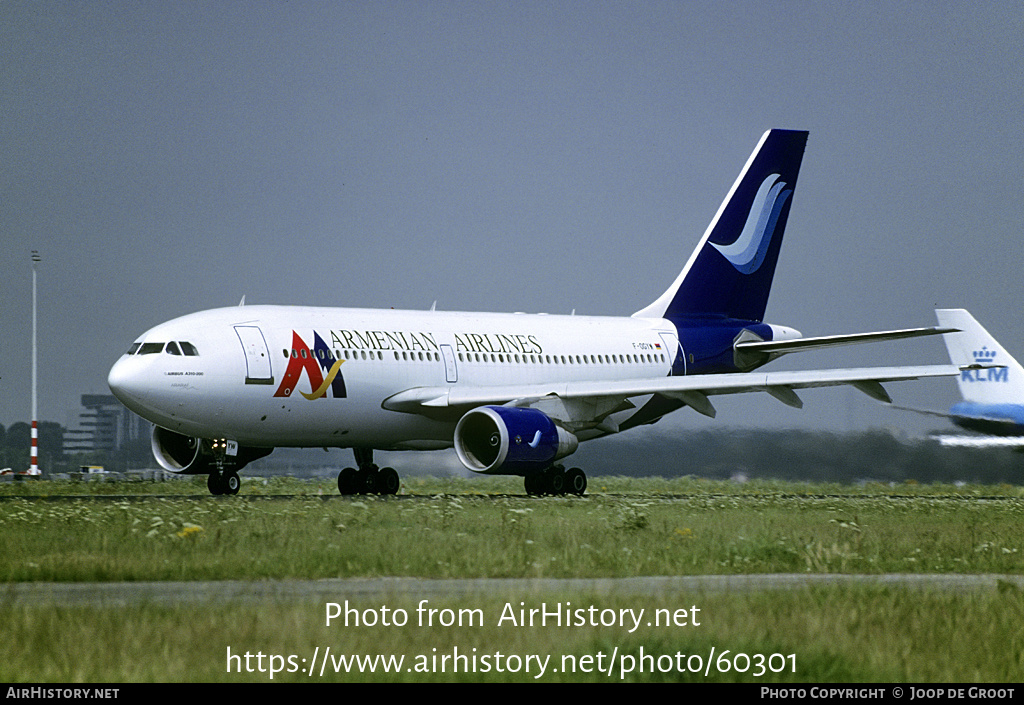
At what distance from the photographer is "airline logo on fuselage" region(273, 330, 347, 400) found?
27406 millimetres

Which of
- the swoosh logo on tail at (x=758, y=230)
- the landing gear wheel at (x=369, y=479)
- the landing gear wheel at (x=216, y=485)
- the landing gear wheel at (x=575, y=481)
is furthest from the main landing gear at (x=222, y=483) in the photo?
the swoosh logo on tail at (x=758, y=230)

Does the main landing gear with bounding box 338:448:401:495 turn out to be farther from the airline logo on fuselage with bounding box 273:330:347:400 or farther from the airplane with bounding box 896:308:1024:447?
the airplane with bounding box 896:308:1024:447

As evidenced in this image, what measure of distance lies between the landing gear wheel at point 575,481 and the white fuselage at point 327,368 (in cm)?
141

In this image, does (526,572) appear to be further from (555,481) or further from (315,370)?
(555,481)

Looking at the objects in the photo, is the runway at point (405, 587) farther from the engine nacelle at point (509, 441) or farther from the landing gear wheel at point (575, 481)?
the landing gear wheel at point (575, 481)

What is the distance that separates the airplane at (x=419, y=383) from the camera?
1044 inches

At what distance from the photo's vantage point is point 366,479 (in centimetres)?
3155

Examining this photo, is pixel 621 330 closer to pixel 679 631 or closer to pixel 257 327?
pixel 257 327

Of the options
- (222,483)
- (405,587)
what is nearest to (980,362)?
(222,483)

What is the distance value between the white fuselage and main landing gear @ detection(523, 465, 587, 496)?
5.47 ft

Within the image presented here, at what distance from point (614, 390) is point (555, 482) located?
2556 mm
